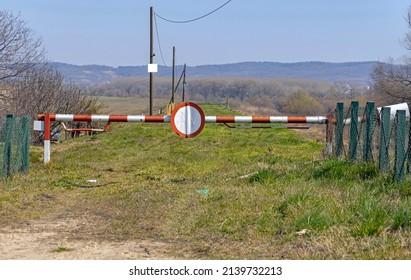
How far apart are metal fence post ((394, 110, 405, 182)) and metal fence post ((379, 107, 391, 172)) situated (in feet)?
1.41

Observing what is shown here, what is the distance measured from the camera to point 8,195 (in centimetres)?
1019

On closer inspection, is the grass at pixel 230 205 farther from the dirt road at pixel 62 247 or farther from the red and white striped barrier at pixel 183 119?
the red and white striped barrier at pixel 183 119

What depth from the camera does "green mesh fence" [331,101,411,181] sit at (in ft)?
32.8

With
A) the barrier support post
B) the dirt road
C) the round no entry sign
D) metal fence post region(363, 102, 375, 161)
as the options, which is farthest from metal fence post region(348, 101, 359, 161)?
the dirt road

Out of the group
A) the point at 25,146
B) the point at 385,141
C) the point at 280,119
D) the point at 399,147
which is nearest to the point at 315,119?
the point at 280,119

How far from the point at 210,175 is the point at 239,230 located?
5.34 metres

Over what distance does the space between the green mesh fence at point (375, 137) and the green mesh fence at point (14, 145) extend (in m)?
5.95

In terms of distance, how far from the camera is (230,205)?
29.0ft

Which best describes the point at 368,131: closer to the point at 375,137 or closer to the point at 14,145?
the point at 375,137

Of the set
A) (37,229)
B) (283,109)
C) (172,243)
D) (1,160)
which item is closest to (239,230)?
(172,243)

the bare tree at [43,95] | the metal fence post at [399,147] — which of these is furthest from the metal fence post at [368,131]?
the bare tree at [43,95]

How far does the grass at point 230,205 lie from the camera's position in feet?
22.2

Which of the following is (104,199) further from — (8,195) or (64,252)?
(64,252)

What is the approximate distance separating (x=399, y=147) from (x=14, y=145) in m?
6.74
